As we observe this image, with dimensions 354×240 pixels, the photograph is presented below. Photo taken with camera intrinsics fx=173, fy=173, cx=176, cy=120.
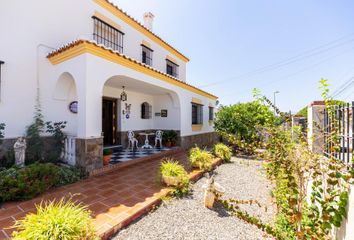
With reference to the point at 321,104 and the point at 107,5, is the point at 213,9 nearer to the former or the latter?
the point at 107,5

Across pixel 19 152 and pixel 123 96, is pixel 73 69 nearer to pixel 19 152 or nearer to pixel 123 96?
pixel 19 152

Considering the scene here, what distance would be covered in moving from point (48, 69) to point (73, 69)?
165 centimetres

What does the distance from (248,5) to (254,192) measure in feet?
28.4

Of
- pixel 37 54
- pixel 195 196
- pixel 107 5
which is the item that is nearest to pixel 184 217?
pixel 195 196

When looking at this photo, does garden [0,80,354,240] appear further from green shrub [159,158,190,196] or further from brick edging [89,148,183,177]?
brick edging [89,148,183,177]

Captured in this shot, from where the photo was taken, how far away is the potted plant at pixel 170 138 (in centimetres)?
997

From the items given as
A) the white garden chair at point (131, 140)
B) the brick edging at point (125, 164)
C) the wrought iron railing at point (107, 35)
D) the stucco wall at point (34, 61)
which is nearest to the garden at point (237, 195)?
the brick edging at point (125, 164)

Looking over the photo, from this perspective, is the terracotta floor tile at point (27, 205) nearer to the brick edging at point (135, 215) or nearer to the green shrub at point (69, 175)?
the green shrub at point (69, 175)

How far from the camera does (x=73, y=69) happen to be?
17.3 feet

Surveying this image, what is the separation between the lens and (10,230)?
265 cm

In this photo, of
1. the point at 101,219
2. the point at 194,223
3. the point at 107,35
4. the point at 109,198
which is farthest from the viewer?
the point at 107,35

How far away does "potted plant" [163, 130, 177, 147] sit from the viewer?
997 centimetres

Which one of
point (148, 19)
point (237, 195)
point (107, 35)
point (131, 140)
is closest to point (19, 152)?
point (131, 140)

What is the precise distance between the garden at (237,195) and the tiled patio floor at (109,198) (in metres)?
0.19
